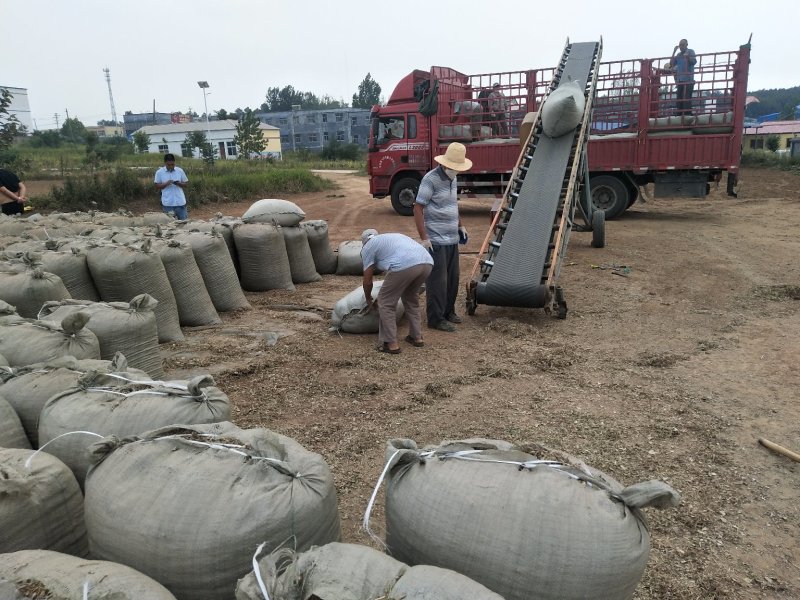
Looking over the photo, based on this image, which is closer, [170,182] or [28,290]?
[28,290]

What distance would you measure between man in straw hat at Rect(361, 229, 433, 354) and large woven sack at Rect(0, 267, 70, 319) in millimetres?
2175

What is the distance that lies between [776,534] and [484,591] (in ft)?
6.09

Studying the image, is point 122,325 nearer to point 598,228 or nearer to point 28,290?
point 28,290

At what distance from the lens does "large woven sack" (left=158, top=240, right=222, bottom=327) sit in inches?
199

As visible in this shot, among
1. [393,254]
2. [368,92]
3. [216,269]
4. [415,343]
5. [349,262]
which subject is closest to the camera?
[393,254]

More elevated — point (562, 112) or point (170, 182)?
point (562, 112)

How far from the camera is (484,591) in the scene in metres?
1.35

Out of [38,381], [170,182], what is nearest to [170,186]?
[170,182]

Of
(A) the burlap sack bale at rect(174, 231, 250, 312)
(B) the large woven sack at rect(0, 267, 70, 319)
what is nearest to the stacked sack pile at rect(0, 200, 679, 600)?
(B) the large woven sack at rect(0, 267, 70, 319)

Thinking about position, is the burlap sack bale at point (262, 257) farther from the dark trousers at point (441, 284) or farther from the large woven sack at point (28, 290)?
the large woven sack at point (28, 290)

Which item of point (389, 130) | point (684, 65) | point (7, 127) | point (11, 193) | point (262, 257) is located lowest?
point (262, 257)

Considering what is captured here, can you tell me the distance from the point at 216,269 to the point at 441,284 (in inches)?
84.1

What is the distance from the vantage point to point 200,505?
1.65 metres

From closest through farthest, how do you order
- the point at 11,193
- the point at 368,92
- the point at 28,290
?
the point at 28,290
the point at 11,193
the point at 368,92
